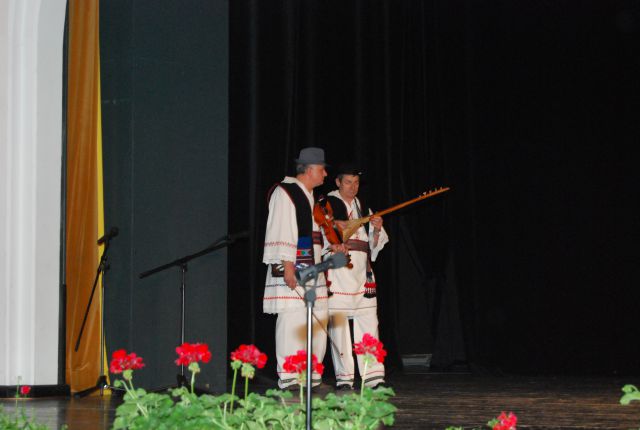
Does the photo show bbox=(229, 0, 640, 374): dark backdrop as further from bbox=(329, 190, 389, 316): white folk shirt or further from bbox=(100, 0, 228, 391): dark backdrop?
bbox=(329, 190, 389, 316): white folk shirt

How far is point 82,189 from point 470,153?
9.60 feet

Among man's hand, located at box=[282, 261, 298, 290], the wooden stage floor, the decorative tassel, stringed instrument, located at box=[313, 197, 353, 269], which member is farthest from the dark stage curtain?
man's hand, located at box=[282, 261, 298, 290]

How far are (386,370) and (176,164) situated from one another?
2.31m

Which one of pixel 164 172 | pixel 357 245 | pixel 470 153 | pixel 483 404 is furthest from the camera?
pixel 470 153

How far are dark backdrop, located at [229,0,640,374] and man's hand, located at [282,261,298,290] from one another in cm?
136

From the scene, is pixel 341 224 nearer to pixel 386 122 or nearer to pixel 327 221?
pixel 327 221

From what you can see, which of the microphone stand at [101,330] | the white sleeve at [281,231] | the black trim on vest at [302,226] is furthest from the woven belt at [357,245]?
the microphone stand at [101,330]

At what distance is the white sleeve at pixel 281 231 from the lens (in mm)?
5566

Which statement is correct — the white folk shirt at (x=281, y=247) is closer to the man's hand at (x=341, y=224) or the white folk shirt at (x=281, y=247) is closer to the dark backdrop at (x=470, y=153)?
the man's hand at (x=341, y=224)

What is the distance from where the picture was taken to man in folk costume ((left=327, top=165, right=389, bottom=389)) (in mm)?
6016

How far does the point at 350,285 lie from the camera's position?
237 inches

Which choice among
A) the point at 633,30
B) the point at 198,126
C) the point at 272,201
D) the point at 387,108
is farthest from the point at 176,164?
the point at 633,30

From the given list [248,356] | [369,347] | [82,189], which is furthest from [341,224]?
[248,356]

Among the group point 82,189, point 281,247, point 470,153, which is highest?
point 470,153
